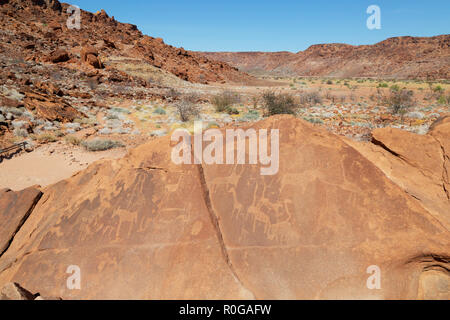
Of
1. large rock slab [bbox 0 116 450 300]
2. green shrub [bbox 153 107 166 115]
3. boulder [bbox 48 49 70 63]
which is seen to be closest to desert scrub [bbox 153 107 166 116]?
green shrub [bbox 153 107 166 115]

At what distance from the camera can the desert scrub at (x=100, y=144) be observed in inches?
342

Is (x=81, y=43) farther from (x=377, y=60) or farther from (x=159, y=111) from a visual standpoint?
(x=377, y=60)

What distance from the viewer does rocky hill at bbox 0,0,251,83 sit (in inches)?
930

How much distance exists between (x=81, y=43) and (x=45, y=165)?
2798 centimetres

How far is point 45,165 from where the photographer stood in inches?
297

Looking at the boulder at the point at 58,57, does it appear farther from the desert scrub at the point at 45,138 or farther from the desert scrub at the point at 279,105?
the desert scrub at the point at 279,105

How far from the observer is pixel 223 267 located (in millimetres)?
2074

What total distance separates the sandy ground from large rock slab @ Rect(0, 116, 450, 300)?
452 cm

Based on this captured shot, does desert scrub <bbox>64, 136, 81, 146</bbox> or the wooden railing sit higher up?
desert scrub <bbox>64, 136, 81, 146</bbox>

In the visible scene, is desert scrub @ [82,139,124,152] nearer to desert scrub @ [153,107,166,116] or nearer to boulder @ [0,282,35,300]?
desert scrub @ [153,107,166,116]

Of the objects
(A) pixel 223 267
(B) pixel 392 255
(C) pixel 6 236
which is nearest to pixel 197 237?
(A) pixel 223 267

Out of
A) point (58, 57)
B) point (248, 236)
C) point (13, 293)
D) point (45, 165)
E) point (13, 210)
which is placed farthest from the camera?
point (58, 57)

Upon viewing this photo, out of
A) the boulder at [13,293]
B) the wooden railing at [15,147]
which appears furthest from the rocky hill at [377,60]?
the boulder at [13,293]

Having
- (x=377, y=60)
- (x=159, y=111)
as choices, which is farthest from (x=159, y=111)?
(x=377, y=60)
